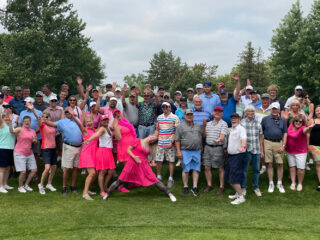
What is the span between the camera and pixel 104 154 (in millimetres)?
8703

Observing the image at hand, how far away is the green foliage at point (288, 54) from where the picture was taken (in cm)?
2953

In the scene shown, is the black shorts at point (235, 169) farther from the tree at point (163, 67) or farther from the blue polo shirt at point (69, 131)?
the tree at point (163, 67)

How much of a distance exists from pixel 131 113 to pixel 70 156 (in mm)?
2497

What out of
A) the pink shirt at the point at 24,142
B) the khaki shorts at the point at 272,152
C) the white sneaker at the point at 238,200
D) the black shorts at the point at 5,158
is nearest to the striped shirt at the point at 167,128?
the white sneaker at the point at 238,200

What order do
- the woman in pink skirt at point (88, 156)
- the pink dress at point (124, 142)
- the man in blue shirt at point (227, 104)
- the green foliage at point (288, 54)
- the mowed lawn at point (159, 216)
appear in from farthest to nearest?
the green foliage at point (288, 54) → the man in blue shirt at point (227, 104) → the pink dress at point (124, 142) → the woman in pink skirt at point (88, 156) → the mowed lawn at point (159, 216)

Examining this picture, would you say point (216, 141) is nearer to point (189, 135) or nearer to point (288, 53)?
point (189, 135)

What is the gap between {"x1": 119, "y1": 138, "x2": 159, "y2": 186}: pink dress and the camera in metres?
8.25

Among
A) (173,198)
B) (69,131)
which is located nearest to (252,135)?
(173,198)

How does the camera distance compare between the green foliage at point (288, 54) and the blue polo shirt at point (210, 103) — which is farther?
the green foliage at point (288, 54)

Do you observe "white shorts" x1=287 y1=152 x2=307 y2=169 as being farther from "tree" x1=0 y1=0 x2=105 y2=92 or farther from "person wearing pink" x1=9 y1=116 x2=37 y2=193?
"tree" x1=0 y1=0 x2=105 y2=92

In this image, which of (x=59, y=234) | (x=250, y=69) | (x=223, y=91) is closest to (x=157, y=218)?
(x=59, y=234)

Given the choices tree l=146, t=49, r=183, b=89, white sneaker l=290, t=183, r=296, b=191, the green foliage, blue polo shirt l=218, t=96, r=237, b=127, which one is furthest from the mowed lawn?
tree l=146, t=49, r=183, b=89

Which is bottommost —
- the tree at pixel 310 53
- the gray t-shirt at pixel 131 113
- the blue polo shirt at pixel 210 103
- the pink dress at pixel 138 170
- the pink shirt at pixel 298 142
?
the pink dress at pixel 138 170

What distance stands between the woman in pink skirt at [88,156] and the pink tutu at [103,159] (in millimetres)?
144
